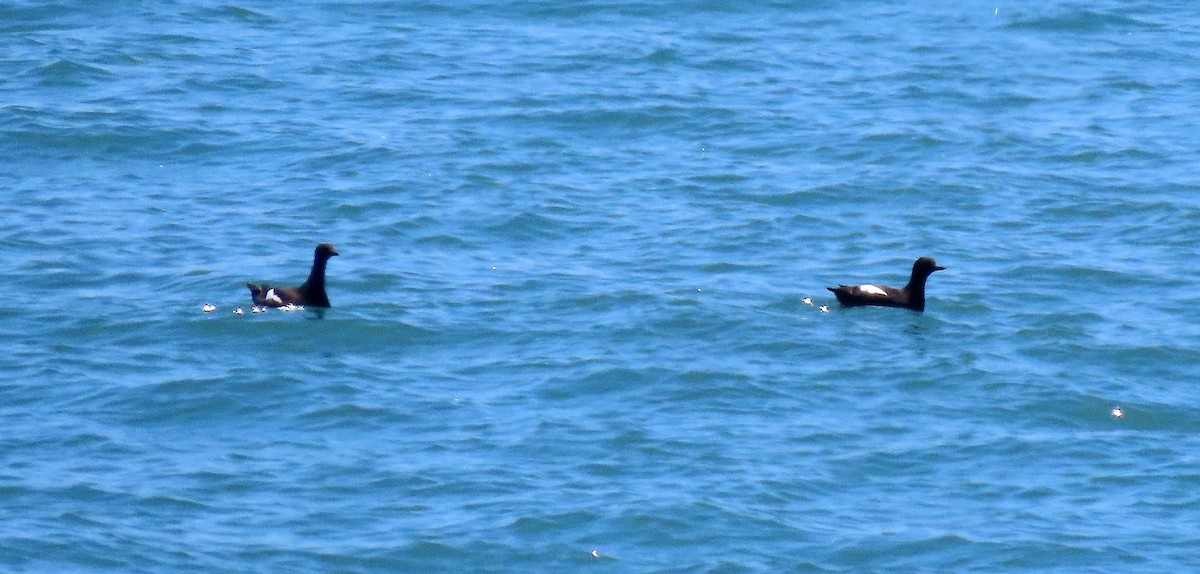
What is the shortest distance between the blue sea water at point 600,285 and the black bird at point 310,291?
0.85 ft

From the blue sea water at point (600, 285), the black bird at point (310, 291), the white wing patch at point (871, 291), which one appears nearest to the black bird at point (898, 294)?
the white wing patch at point (871, 291)

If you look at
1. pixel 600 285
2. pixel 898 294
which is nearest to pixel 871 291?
pixel 898 294

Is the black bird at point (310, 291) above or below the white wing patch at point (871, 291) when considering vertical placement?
above

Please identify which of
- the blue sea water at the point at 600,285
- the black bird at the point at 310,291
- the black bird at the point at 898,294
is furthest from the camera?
the black bird at the point at 898,294

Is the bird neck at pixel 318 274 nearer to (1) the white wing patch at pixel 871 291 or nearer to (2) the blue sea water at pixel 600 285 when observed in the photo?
(2) the blue sea water at pixel 600 285

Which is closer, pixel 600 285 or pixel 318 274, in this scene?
pixel 318 274

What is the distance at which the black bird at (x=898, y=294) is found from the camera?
1708 cm

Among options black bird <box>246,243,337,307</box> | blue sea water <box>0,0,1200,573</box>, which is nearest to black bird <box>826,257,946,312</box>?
blue sea water <box>0,0,1200,573</box>

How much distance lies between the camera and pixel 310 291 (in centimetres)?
1650

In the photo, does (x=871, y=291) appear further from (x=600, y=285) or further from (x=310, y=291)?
(x=310, y=291)

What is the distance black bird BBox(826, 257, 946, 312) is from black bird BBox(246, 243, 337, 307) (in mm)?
4579

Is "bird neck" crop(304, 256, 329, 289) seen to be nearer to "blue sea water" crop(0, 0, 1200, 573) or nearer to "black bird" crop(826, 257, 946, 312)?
"blue sea water" crop(0, 0, 1200, 573)

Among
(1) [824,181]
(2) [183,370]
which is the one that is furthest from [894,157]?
(2) [183,370]

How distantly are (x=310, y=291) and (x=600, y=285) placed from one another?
269 centimetres
